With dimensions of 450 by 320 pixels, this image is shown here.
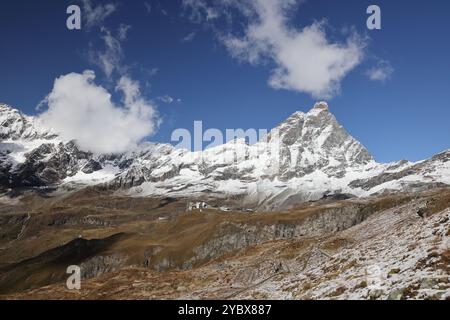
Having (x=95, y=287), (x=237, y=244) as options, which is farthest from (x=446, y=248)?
(x=237, y=244)

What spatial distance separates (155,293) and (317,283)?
114ft

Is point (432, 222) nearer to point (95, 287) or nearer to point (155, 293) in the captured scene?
point (155, 293)

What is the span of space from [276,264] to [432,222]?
2622 cm

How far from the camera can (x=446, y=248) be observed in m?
30.4

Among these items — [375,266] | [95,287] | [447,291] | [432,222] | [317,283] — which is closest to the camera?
[447,291]

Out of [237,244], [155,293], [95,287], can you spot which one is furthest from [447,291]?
[237,244]

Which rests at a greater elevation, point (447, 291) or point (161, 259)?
point (161, 259)

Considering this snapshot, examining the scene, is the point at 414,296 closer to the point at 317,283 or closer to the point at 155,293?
the point at 317,283

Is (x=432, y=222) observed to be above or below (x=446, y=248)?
above
